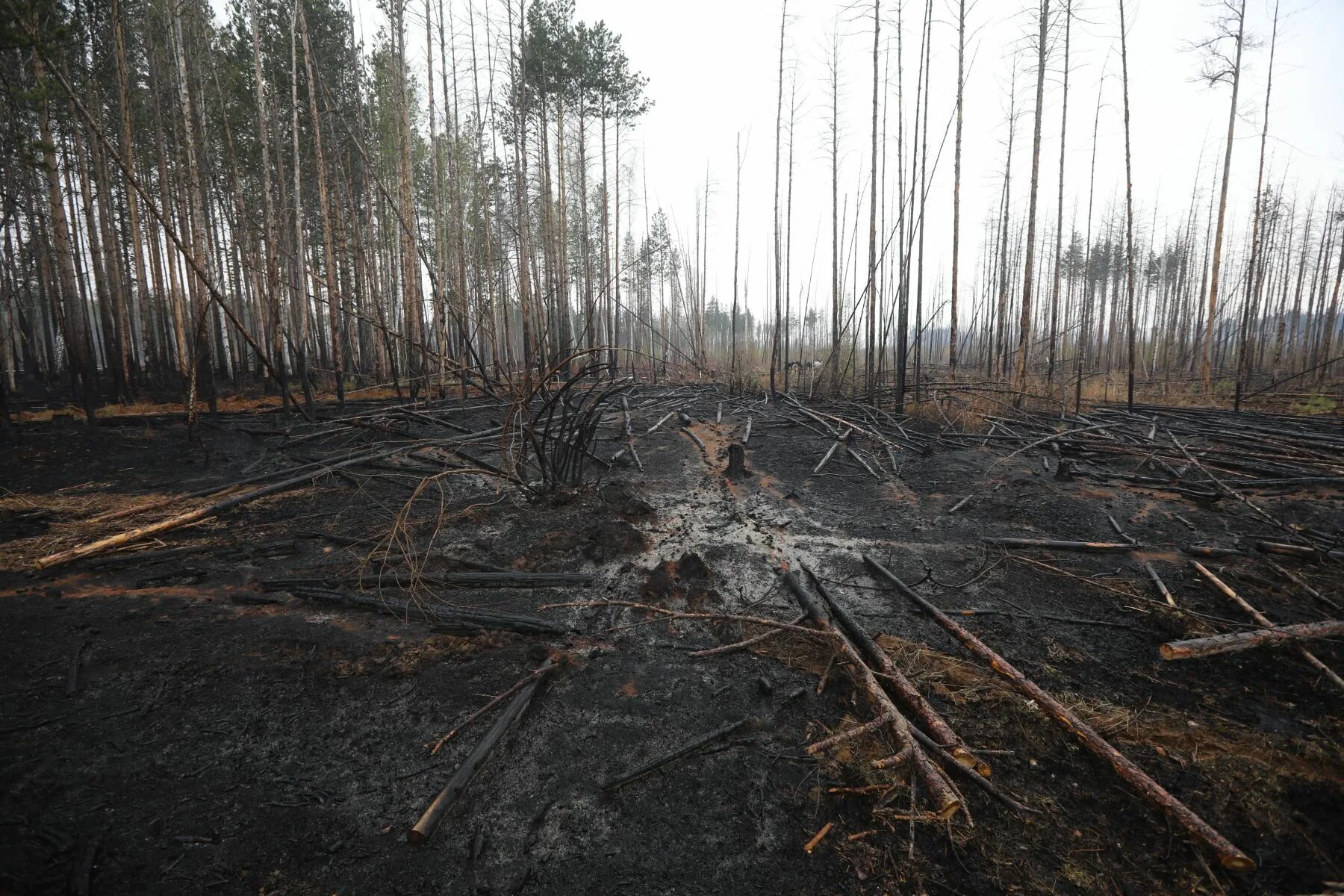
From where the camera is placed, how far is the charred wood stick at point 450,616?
9.29 ft

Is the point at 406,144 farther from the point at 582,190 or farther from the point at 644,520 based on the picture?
the point at 644,520

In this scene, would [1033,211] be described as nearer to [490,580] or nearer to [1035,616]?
[1035,616]

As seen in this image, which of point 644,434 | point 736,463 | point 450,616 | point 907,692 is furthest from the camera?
point 644,434

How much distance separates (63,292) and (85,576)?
6896mm

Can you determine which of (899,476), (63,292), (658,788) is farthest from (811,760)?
(63,292)

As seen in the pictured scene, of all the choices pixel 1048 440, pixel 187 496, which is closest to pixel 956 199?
pixel 1048 440

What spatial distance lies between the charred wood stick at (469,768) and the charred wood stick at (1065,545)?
12.1 ft

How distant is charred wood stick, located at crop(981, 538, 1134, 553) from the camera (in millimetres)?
3783

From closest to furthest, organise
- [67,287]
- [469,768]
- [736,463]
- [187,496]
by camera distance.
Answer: [469,768], [187,496], [736,463], [67,287]

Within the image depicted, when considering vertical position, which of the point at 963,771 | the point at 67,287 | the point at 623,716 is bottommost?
the point at 623,716

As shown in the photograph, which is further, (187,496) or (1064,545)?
(187,496)

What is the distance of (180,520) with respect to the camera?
3891mm

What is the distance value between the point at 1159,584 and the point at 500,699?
→ 3966mm

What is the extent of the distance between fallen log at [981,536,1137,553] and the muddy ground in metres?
0.11
